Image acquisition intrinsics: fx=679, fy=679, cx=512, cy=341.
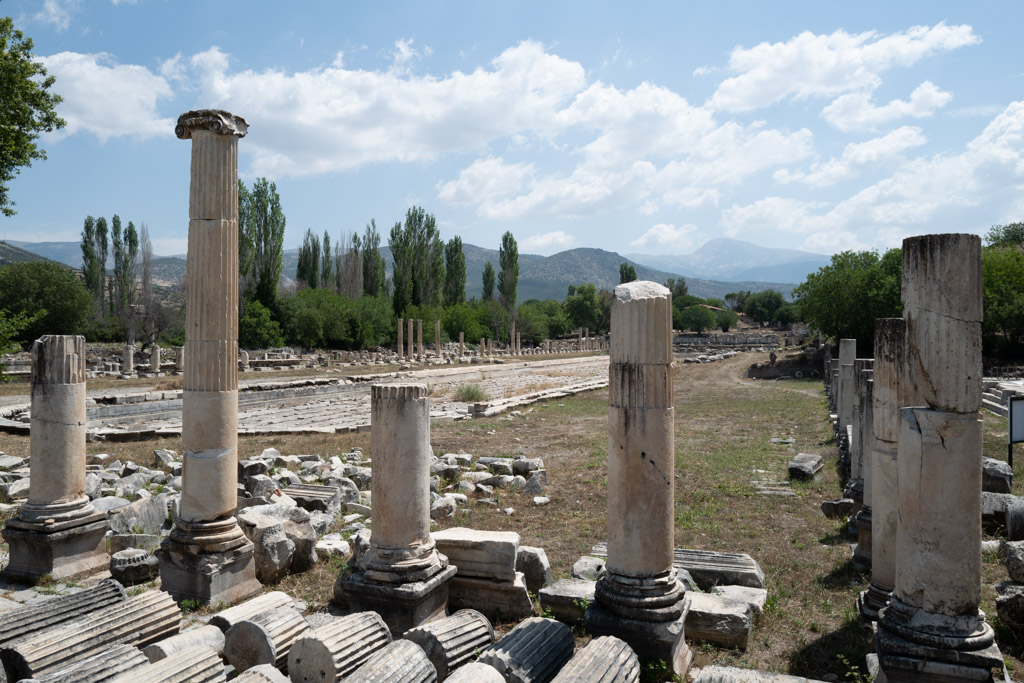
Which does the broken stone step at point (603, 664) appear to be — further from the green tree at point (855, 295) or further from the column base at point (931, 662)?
the green tree at point (855, 295)

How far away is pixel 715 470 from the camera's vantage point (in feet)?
42.5

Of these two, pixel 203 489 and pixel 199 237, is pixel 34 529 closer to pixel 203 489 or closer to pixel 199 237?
pixel 203 489

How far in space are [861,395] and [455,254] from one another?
61174 millimetres

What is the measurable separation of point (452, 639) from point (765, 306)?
414 ft

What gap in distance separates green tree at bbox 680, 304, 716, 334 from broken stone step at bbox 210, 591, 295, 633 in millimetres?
96839

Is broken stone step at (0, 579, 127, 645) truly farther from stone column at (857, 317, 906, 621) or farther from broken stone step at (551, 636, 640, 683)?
stone column at (857, 317, 906, 621)

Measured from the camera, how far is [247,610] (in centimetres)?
568

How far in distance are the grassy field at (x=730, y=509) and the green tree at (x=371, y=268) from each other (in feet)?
170

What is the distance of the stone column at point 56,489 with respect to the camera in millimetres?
7039

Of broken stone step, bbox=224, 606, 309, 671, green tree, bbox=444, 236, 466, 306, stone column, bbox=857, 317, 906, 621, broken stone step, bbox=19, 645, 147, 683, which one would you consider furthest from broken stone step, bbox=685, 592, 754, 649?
green tree, bbox=444, 236, 466, 306

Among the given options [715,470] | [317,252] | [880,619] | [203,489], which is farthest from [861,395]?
[317,252]

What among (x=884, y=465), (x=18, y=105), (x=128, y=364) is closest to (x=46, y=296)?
(x=128, y=364)

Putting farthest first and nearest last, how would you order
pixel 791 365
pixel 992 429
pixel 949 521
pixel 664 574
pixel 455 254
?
pixel 455 254
pixel 791 365
pixel 992 429
pixel 664 574
pixel 949 521

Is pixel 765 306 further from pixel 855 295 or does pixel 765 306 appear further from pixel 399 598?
pixel 399 598
